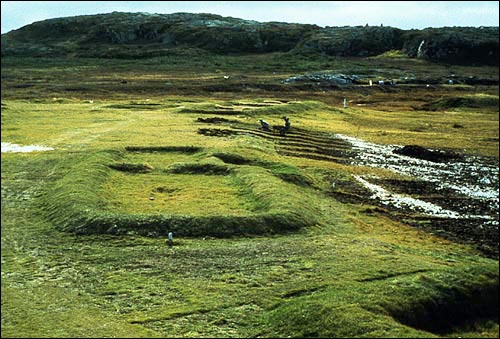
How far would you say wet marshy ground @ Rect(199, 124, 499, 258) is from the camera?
129ft

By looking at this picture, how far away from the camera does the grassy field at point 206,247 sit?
22.3 m

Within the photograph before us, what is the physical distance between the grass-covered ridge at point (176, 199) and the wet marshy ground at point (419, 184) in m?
6.89

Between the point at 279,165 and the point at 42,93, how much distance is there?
70411 mm

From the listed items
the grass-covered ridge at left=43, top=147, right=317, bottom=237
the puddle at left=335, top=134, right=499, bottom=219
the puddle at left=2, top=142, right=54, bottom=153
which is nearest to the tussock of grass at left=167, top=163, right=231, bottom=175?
the grass-covered ridge at left=43, top=147, right=317, bottom=237

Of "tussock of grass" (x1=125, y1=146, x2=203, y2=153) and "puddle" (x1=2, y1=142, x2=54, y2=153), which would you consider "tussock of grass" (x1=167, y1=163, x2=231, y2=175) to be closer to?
"tussock of grass" (x1=125, y1=146, x2=203, y2=153)

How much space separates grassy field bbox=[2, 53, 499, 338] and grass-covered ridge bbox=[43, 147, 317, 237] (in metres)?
0.12

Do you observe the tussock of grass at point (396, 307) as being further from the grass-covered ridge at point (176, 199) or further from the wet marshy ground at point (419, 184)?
the grass-covered ridge at point (176, 199)

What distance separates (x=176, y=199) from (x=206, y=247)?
8376 mm

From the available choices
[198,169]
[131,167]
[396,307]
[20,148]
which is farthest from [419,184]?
[20,148]

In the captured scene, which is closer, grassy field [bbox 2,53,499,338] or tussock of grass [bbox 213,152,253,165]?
grassy field [bbox 2,53,499,338]

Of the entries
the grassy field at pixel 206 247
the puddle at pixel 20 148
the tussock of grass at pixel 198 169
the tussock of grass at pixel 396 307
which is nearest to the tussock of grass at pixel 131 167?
the grassy field at pixel 206 247

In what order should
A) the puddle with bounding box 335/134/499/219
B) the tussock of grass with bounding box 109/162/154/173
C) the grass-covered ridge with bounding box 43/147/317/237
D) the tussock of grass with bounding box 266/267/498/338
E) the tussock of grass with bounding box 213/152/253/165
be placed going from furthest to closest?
the tussock of grass with bounding box 213/152/253/165 → the puddle with bounding box 335/134/499/219 → the tussock of grass with bounding box 109/162/154/173 → the grass-covered ridge with bounding box 43/147/317/237 → the tussock of grass with bounding box 266/267/498/338

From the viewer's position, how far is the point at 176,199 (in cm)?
3819

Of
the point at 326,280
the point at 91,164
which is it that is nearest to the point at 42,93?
the point at 91,164
